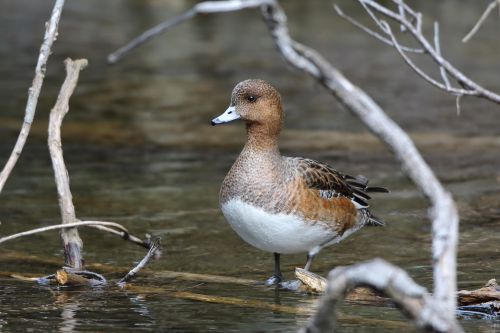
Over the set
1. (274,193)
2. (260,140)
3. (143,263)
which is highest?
(260,140)

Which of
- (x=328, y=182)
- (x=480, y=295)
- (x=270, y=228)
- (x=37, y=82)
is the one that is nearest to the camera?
(x=480, y=295)

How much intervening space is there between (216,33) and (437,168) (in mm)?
10107

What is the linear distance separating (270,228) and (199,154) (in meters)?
5.08

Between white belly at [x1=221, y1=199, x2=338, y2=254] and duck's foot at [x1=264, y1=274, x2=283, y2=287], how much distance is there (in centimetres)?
21

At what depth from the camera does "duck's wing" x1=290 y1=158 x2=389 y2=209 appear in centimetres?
698

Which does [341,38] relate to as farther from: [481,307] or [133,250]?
[481,307]

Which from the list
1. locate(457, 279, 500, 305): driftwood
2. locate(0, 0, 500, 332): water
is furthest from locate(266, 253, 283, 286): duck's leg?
locate(457, 279, 500, 305): driftwood

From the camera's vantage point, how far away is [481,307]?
19.3 feet

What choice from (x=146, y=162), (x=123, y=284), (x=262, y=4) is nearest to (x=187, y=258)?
(x=123, y=284)

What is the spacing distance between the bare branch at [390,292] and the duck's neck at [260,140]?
9.96 ft

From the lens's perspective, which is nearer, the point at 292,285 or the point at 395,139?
the point at 395,139

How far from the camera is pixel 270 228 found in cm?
658

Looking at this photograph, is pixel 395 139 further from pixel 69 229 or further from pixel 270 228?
pixel 69 229

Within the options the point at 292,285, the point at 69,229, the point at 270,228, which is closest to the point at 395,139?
the point at 270,228
